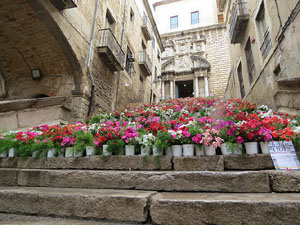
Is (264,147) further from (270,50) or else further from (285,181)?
(270,50)

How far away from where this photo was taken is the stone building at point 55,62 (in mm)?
5887

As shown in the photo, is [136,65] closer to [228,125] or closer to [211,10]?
[228,125]

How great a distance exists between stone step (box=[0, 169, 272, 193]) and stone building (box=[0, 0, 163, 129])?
12.5ft

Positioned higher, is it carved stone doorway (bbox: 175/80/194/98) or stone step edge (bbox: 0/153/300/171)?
carved stone doorway (bbox: 175/80/194/98)

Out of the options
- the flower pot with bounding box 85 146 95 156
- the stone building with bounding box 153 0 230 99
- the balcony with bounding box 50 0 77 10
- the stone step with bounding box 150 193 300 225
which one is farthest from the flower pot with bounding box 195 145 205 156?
the stone building with bounding box 153 0 230 99

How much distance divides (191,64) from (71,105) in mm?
15787

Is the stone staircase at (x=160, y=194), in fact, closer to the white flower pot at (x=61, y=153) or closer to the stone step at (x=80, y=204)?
the stone step at (x=80, y=204)

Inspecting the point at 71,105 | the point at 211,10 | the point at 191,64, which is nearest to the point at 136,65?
the point at 71,105

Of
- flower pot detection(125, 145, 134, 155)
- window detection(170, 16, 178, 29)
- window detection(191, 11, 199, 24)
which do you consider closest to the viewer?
flower pot detection(125, 145, 134, 155)

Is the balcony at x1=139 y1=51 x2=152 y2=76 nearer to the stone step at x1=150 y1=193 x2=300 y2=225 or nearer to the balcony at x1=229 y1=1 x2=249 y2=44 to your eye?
the balcony at x1=229 y1=1 x2=249 y2=44

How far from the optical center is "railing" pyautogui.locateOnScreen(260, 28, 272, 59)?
659cm

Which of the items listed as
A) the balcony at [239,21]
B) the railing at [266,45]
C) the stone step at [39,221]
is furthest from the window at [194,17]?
the stone step at [39,221]

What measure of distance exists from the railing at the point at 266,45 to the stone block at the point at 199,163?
6.07 m

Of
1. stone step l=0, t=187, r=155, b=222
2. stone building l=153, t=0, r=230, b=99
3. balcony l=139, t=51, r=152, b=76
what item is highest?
stone building l=153, t=0, r=230, b=99
